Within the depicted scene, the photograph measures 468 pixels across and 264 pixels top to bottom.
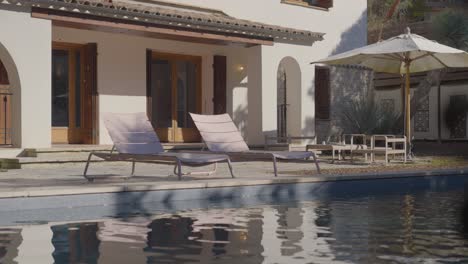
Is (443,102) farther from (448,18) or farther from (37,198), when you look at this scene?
(37,198)

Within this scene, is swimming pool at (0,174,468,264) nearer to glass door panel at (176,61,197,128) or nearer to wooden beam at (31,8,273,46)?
wooden beam at (31,8,273,46)

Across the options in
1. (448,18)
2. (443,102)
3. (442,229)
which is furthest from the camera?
(443,102)

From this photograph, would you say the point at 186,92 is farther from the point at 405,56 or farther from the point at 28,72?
the point at 405,56

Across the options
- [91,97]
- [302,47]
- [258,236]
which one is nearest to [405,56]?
[302,47]

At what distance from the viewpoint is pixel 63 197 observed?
657 cm

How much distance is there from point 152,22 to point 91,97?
214 centimetres

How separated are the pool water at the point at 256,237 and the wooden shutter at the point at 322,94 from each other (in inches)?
402

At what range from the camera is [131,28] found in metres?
12.6

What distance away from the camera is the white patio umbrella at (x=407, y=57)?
39.4 ft

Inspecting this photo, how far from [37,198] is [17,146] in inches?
211

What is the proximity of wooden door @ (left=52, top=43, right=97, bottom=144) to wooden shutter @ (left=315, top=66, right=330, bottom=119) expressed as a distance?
20.9ft

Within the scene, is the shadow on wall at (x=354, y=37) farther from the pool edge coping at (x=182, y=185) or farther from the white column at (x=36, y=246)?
the white column at (x=36, y=246)

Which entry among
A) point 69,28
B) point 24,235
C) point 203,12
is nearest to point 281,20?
point 203,12

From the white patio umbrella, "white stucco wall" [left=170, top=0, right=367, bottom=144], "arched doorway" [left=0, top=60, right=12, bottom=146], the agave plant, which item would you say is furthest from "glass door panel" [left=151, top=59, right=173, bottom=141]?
the agave plant
